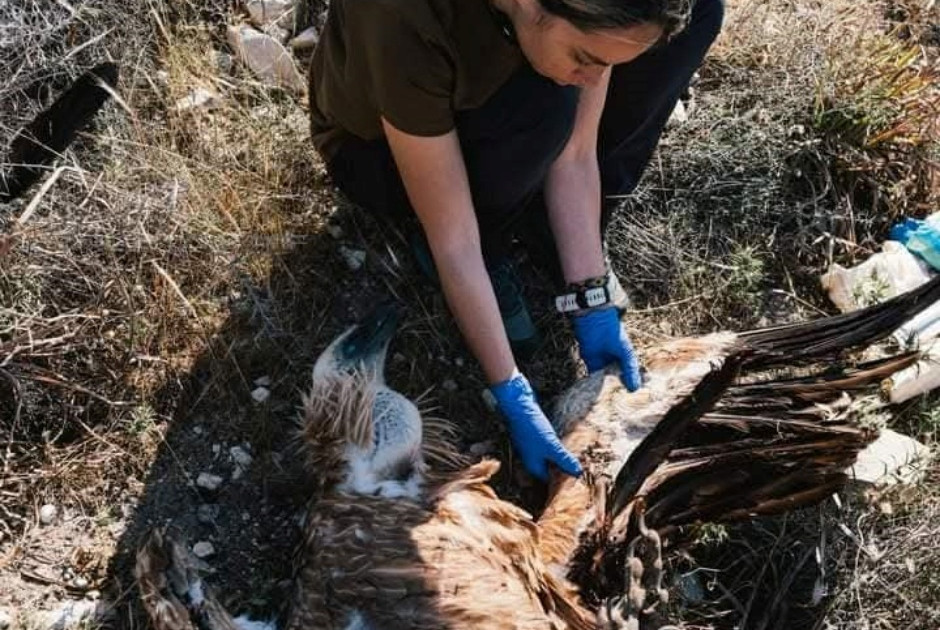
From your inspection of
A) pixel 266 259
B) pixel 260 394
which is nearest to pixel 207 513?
pixel 260 394

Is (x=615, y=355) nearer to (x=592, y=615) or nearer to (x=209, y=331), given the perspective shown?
(x=592, y=615)

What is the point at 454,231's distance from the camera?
8.45ft

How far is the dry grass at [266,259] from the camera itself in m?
2.83

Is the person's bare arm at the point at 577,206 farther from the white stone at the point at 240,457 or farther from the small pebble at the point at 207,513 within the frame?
the small pebble at the point at 207,513

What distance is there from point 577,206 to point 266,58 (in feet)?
3.87

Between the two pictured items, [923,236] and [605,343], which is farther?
[923,236]

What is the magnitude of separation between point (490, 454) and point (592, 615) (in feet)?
2.26

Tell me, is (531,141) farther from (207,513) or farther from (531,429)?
(207,513)

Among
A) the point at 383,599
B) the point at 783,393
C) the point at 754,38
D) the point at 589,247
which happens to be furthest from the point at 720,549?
the point at 754,38

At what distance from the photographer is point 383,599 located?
2.28m

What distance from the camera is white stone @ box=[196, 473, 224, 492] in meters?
2.83

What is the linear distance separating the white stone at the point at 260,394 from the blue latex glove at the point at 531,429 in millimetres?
637

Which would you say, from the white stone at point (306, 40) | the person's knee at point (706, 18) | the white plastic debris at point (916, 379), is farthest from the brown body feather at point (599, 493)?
the white stone at point (306, 40)

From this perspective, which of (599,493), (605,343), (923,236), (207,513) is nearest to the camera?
(599,493)
